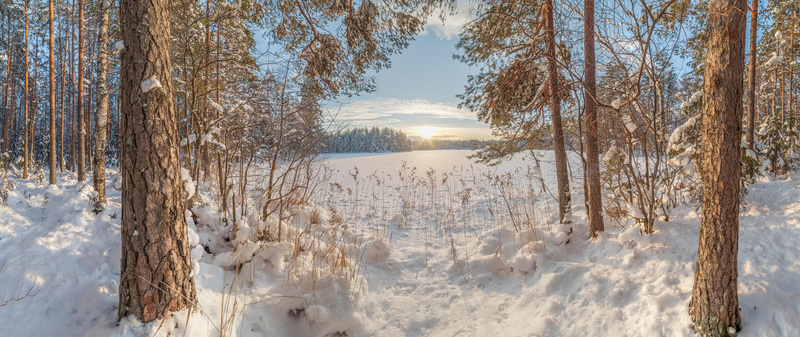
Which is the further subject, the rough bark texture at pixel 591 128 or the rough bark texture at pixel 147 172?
the rough bark texture at pixel 591 128

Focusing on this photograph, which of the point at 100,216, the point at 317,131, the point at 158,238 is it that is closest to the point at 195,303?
the point at 158,238

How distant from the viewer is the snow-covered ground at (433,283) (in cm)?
234

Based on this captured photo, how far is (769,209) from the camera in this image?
130 inches

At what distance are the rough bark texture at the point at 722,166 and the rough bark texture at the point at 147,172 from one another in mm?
3914

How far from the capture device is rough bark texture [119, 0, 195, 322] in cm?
209

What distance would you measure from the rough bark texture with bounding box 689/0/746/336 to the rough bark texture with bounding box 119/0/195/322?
3914 millimetres

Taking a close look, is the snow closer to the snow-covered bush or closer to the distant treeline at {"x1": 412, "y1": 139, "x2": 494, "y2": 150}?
the snow-covered bush

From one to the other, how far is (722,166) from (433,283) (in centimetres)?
295

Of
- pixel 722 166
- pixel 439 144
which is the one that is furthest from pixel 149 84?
pixel 439 144

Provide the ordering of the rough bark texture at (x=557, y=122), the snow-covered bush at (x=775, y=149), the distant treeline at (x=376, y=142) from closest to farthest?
the rough bark texture at (x=557, y=122) < the snow-covered bush at (x=775, y=149) < the distant treeline at (x=376, y=142)

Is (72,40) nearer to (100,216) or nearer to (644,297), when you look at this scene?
(100,216)

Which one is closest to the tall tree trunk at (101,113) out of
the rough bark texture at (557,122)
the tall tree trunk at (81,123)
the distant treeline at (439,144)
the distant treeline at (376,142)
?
the tall tree trunk at (81,123)

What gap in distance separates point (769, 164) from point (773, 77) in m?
9.16

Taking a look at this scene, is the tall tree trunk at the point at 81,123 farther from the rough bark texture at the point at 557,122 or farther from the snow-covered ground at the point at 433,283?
the rough bark texture at the point at 557,122
